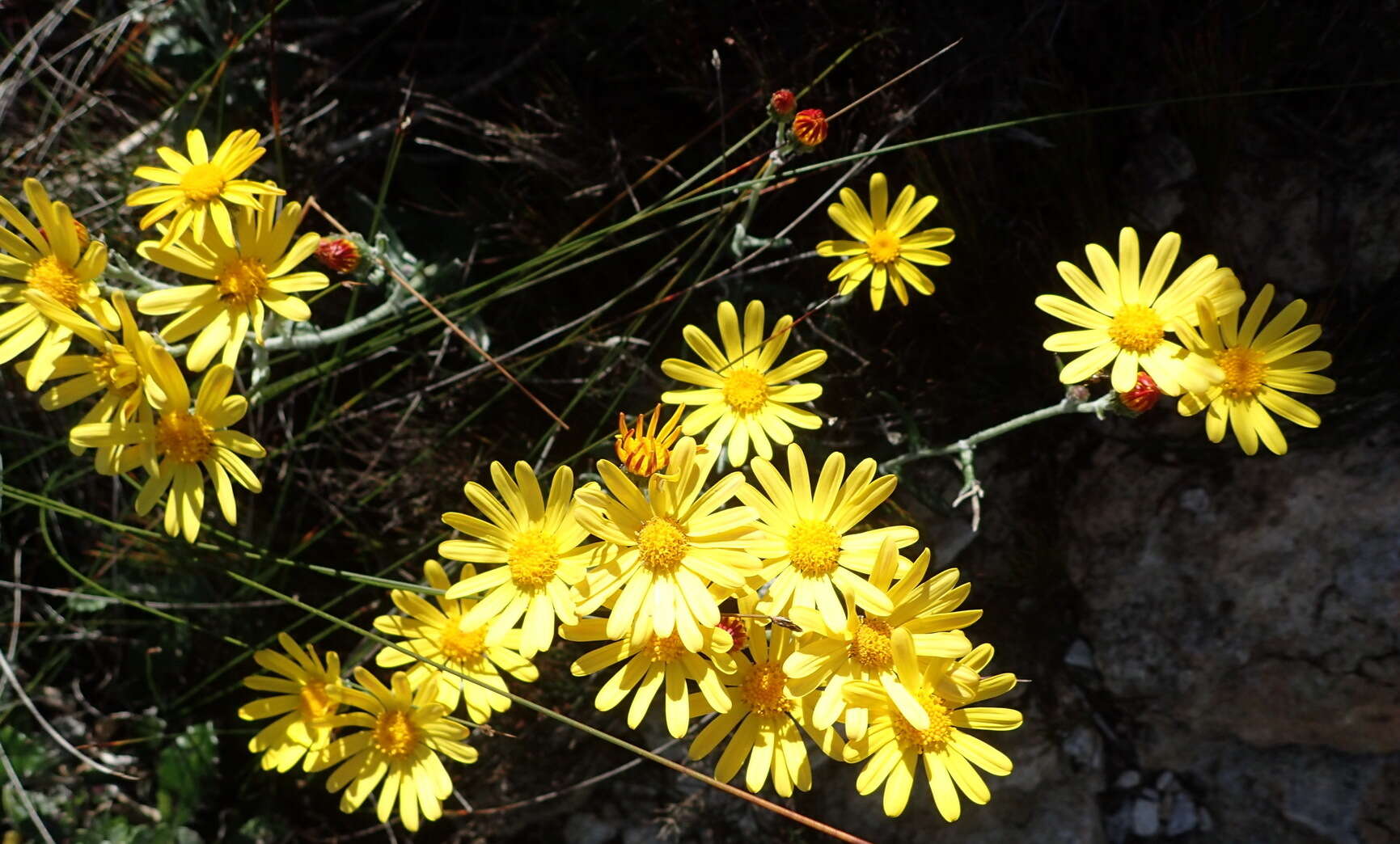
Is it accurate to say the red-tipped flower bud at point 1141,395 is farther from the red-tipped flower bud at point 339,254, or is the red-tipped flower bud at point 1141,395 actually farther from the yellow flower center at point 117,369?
the yellow flower center at point 117,369

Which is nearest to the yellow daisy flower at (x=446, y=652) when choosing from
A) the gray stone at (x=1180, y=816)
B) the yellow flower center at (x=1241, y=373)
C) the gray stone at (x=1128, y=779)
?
the yellow flower center at (x=1241, y=373)

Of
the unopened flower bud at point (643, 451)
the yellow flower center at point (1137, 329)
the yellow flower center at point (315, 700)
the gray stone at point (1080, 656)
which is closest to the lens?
the unopened flower bud at point (643, 451)

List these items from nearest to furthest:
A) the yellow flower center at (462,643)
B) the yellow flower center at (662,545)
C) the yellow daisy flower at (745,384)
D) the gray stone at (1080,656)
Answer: the yellow flower center at (662,545)
the yellow daisy flower at (745,384)
the yellow flower center at (462,643)
the gray stone at (1080,656)

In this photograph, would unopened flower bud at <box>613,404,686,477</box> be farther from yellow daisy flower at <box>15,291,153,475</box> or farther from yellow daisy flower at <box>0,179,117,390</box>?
yellow daisy flower at <box>0,179,117,390</box>

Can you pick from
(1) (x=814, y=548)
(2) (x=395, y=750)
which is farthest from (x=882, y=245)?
(2) (x=395, y=750)

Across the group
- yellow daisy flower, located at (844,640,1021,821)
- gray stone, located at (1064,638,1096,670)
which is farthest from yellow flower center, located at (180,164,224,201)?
gray stone, located at (1064,638,1096,670)

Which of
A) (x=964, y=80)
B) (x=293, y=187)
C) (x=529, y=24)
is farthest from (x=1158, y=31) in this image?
(x=293, y=187)

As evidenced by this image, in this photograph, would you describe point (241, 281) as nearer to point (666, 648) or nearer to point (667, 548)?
point (667, 548)
